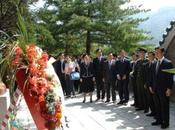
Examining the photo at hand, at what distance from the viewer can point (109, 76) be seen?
48.7 ft

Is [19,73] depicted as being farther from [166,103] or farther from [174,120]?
[174,120]

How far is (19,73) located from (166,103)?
523 centimetres

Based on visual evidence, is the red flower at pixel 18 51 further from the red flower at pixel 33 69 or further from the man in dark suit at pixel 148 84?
the man in dark suit at pixel 148 84

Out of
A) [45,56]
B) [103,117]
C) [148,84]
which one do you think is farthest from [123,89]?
[45,56]

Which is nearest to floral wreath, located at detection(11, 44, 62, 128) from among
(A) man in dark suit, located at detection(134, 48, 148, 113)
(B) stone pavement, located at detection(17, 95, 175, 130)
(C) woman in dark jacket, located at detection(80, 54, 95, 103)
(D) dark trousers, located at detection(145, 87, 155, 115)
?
(B) stone pavement, located at detection(17, 95, 175, 130)

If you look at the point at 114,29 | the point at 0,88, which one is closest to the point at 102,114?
the point at 0,88

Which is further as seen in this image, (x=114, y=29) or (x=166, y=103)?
(x=114, y=29)

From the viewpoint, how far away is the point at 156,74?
10.4 meters

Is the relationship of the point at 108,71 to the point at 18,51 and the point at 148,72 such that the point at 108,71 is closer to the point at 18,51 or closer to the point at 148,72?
the point at 148,72

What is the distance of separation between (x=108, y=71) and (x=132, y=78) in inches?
38.7

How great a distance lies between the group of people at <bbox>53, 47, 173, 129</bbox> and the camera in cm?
1029

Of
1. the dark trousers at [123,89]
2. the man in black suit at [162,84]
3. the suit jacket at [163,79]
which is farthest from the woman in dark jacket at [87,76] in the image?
the suit jacket at [163,79]

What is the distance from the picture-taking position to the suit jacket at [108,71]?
47.7 feet

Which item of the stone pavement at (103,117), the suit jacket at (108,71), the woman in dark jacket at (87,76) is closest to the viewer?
the stone pavement at (103,117)
